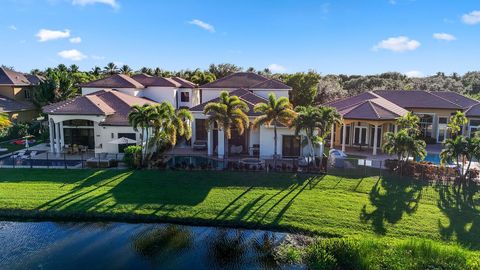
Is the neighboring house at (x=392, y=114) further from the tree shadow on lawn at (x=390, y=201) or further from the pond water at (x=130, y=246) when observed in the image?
the pond water at (x=130, y=246)

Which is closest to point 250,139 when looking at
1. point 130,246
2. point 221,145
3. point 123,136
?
point 221,145

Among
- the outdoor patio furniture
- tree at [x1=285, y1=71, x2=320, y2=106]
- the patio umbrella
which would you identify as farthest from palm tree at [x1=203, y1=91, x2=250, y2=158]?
tree at [x1=285, y1=71, x2=320, y2=106]

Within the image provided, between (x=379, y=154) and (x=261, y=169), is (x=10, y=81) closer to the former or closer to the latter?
(x=261, y=169)

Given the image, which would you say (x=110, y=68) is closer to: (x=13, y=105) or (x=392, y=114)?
(x=13, y=105)

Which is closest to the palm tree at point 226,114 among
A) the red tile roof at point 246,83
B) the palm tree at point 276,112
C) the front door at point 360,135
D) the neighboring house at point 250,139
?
the palm tree at point 276,112

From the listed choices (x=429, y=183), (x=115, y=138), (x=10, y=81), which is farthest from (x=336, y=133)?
(x=10, y=81)
